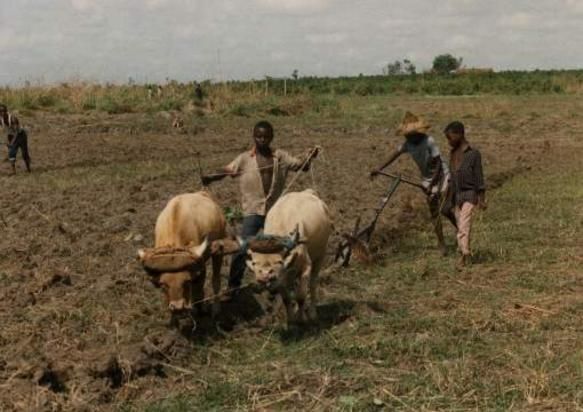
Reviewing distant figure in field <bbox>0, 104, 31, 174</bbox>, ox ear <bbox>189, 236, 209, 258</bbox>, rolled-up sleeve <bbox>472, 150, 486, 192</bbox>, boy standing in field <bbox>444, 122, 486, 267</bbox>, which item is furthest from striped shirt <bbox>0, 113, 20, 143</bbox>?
ox ear <bbox>189, 236, 209, 258</bbox>

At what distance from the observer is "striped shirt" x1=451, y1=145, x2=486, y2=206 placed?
992 cm

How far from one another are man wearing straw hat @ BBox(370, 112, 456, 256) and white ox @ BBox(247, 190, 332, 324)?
241 centimetres

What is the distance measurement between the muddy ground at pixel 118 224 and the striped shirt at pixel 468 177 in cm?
163

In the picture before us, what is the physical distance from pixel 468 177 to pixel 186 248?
4.31 m

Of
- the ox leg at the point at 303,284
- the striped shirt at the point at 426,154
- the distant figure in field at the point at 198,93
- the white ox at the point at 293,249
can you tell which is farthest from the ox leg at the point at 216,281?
the distant figure in field at the point at 198,93

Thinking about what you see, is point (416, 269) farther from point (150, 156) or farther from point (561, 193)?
point (150, 156)

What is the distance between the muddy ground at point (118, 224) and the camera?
6.38 m

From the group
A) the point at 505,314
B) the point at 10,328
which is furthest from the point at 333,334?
the point at 10,328

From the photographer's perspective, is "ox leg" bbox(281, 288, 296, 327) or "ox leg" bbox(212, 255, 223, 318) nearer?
"ox leg" bbox(281, 288, 296, 327)

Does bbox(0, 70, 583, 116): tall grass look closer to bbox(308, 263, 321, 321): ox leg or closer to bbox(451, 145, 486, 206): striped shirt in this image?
bbox(451, 145, 486, 206): striped shirt

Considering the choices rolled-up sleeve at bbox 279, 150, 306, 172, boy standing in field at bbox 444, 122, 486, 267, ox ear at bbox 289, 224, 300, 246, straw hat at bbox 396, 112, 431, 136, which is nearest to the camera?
ox ear at bbox 289, 224, 300, 246

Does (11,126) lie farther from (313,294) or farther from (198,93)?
(198,93)

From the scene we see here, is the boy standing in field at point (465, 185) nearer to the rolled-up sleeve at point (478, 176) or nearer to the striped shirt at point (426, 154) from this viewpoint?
the rolled-up sleeve at point (478, 176)

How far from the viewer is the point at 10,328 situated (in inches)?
294
